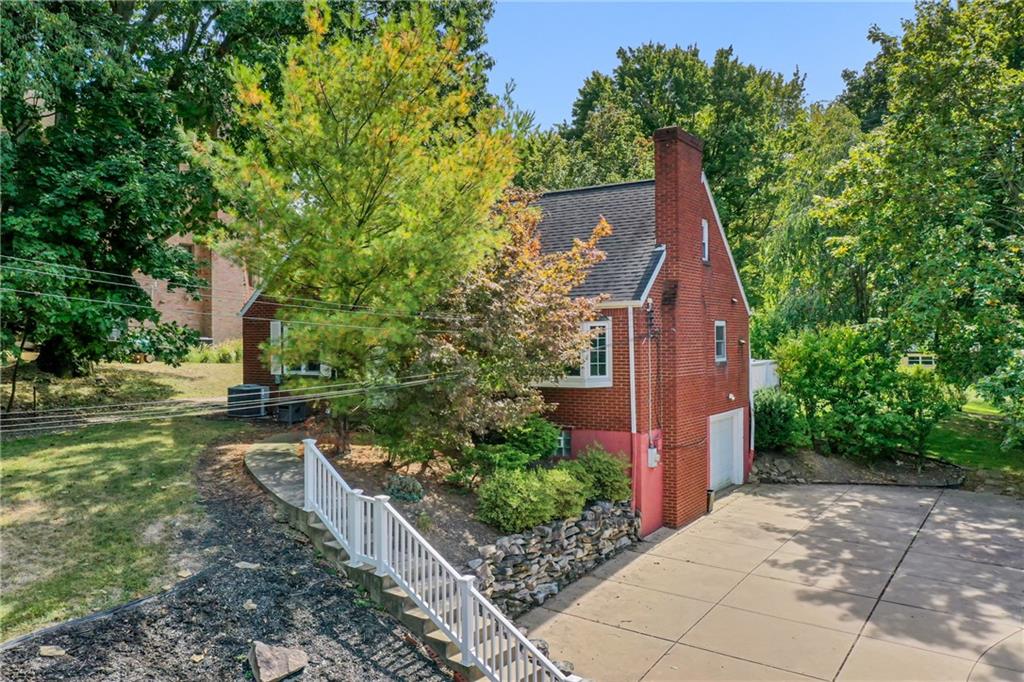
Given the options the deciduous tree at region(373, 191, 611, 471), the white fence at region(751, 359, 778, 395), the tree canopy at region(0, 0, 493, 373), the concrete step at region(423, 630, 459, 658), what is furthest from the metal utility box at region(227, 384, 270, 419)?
the white fence at region(751, 359, 778, 395)

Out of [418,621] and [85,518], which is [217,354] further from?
[418,621]

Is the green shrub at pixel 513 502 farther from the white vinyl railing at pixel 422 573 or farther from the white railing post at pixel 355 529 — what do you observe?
the white railing post at pixel 355 529

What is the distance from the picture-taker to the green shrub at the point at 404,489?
10141 mm

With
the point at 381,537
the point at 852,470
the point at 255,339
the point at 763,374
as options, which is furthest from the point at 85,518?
the point at 852,470

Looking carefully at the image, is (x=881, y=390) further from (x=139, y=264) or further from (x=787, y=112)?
(x=787, y=112)

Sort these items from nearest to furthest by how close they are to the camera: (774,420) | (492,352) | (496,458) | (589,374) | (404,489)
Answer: (404,489), (492,352), (496,458), (589,374), (774,420)

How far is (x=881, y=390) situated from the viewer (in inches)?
735

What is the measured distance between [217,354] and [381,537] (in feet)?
68.0

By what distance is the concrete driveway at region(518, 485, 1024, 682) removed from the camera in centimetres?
788

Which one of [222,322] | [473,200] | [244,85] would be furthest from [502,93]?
[222,322]

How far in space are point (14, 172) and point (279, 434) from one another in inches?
276

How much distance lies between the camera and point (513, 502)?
33.2 feet

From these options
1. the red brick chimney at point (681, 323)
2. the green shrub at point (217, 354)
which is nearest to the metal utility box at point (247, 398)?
the green shrub at point (217, 354)

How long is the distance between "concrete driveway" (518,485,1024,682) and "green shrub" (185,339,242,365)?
19.8 m
